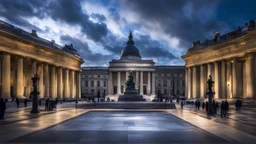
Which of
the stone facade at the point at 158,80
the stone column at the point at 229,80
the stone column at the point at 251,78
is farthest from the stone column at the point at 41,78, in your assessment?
the stone facade at the point at 158,80

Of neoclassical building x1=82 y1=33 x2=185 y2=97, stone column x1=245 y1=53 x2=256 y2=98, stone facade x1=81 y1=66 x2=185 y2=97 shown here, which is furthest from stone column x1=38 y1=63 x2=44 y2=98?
stone facade x1=81 y1=66 x2=185 y2=97

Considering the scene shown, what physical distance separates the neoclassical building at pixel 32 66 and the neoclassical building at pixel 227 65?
33.8 metres

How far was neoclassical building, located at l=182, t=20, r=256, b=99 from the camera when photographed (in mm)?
63744

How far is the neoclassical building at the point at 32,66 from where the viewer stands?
210ft

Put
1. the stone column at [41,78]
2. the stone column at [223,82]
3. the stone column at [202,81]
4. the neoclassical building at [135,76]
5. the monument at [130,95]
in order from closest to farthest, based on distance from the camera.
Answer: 1. the monument at [130,95]
2. the stone column at [223,82]
3. the stone column at [41,78]
4. the stone column at [202,81]
5. the neoclassical building at [135,76]

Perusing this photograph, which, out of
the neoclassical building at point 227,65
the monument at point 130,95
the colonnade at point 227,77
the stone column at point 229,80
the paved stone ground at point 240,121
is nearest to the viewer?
the paved stone ground at point 240,121

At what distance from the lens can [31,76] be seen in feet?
260

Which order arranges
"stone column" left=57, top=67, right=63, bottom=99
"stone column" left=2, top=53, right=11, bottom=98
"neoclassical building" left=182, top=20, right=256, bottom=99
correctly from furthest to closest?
1. "stone column" left=57, top=67, right=63, bottom=99
2. "neoclassical building" left=182, top=20, right=256, bottom=99
3. "stone column" left=2, top=53, right=11, bottom=98

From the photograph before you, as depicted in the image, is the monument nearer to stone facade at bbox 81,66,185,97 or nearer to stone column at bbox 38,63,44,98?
stone column at bbox 38,63,44,98

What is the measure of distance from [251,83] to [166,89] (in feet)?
376

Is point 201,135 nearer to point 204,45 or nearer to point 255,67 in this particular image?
point 255,67

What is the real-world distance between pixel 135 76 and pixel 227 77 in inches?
2862

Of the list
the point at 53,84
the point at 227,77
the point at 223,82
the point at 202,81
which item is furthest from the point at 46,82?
the point at 227,77

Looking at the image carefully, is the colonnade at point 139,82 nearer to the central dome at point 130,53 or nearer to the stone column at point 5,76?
the central dome at point 130,53
